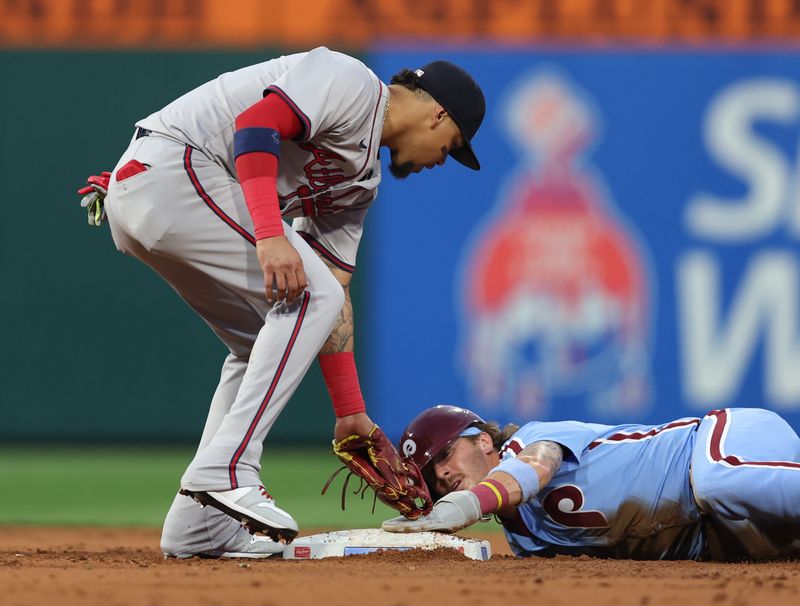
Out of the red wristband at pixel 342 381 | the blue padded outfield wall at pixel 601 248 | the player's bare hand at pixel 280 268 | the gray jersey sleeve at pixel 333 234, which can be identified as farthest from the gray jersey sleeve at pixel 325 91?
the blue padded outfield wall at pixel 601 248

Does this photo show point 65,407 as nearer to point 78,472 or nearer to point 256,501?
point 78,472

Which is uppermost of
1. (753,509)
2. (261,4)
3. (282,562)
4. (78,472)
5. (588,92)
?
(261,4)

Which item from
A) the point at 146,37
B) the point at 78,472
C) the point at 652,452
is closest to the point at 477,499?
the point at 652,452

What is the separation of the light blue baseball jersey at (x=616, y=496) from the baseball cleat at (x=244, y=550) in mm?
707

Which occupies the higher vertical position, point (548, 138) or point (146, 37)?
point (146, 37)

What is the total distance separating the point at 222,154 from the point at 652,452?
1.48 m

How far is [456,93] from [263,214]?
0.74 m

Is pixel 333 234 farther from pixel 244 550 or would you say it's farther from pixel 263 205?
pixel 244 550

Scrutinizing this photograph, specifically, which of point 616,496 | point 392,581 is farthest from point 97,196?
point 616,496

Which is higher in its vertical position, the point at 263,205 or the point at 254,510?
the point at 263,205

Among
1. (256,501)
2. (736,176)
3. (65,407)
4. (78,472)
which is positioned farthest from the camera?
(65,407)

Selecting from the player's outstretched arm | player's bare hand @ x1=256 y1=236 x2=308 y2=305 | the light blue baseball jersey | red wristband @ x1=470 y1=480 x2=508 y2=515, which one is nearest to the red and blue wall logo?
the light blue baseball jersey

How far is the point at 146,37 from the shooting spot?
8.97 meters

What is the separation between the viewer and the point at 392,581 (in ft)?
9.40
